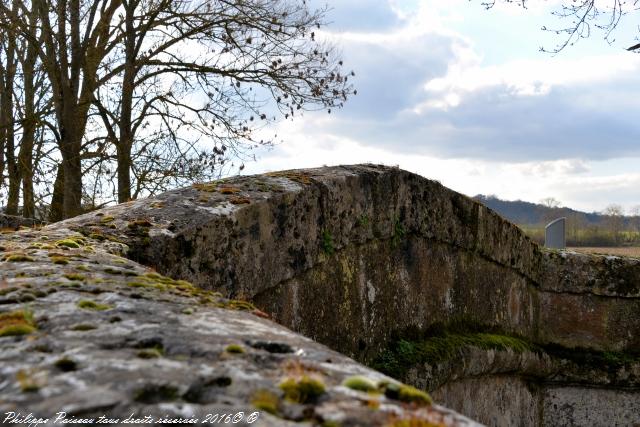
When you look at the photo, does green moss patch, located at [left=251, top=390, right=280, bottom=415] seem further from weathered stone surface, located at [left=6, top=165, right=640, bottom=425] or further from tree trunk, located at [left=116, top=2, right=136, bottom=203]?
tree trunk, located at [left=116, top=2, right=136, bottom=203]

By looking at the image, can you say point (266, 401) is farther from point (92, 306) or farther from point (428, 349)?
point (428, 349)

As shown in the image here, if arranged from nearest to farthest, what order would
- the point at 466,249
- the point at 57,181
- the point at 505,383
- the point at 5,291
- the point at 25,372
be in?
1. the point at 25,372
2. the point at 5,291
3. the point at 466,249
4. the point at 505,383
5. the point at 57,181

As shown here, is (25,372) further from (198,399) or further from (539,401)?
(539,401)

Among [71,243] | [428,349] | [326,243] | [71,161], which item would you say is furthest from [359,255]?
[71,161]

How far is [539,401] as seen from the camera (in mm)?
7461

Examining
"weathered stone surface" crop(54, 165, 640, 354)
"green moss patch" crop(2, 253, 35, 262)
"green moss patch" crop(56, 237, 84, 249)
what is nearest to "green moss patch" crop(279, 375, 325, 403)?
"green moss patch" crop(2, 253, 35, 262)

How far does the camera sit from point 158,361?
1460 millimetres

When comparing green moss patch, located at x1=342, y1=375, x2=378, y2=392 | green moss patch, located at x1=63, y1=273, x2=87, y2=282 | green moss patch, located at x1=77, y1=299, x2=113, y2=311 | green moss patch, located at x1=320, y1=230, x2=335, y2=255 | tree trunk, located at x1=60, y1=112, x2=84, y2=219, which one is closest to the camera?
green moss patch, located at x1=342, y1=375, x2=378, y2=392

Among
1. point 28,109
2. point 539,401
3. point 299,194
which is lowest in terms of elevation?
point 539,401

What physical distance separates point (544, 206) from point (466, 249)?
28.5m

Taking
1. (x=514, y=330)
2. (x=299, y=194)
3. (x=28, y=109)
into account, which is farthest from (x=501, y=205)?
(x=299, y=194)

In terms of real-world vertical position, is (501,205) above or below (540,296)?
above

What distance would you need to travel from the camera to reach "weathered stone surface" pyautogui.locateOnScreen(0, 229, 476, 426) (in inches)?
48.8

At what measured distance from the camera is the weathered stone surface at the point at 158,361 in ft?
4.07
